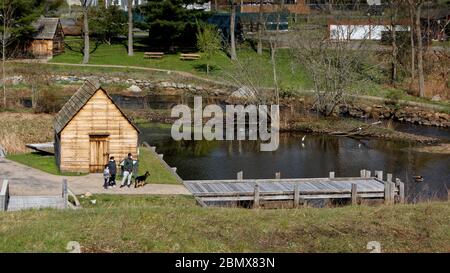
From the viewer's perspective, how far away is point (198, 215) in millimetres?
20703

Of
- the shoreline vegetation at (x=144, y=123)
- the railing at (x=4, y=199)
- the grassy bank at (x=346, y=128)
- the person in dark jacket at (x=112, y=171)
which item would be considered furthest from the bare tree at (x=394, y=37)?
the railing at (x=4, y=199)

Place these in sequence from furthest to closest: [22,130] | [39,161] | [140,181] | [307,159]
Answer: [22,130] → [307,159] → [39,161] → [140,181]

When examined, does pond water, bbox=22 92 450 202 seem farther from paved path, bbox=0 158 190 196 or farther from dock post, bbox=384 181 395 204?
paved path, bbox=0 158 190 196

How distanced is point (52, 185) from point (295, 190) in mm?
10093

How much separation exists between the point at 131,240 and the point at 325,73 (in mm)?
37603

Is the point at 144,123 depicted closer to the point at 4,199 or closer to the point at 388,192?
the point at 388,192

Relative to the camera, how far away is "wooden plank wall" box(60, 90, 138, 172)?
3123 centimetres

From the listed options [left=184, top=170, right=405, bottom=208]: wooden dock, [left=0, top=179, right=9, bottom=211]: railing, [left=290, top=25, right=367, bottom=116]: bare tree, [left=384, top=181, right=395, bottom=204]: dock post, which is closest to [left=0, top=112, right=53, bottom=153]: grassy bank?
[left=184, top=170, right=405, bottom=208]: wooden dock

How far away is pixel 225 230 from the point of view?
62.3ft

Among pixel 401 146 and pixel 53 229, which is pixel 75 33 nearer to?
pixel 401 146

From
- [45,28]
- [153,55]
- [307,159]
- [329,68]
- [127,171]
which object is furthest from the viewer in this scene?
[45,28]

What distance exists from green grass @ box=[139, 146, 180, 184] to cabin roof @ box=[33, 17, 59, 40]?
4205cm

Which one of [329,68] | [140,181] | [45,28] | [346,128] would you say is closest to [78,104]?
[140,181]
